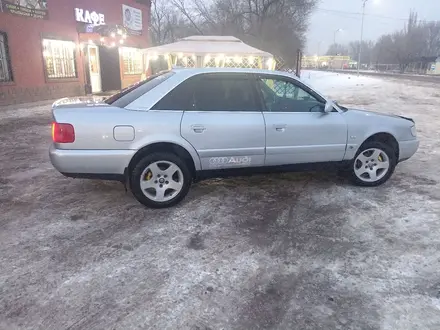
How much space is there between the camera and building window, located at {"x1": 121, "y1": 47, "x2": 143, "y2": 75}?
2054 cm

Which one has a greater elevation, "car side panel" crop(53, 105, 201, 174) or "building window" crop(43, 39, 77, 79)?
"building window" crop(43, 39, 77, 79)

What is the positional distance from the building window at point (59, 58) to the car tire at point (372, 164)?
1400 centimetres

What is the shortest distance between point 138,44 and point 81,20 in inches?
214

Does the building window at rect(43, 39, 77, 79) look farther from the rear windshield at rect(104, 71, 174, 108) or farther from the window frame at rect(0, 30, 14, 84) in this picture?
the rear windshield at rect(104, 71, 174, 108)

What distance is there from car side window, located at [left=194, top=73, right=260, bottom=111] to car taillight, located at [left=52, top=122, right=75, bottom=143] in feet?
4.55

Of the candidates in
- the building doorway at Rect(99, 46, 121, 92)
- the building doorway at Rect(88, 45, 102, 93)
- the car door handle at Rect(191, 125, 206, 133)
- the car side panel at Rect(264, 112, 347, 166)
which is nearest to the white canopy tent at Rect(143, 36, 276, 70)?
the building doorway at Rect(88, 45, 102, 93)

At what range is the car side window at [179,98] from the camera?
4133 millimetres

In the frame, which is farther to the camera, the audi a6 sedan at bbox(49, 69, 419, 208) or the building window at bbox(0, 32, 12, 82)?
the building window at bbox(0, 32, 12, 82)

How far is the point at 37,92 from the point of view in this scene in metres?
14.7

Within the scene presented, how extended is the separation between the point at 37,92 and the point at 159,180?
42.0ft

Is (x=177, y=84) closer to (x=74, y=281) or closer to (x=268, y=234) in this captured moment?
(x=268, y=234)

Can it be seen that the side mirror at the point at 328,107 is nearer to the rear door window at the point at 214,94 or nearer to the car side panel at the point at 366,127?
the car side panel at the point at 366,127

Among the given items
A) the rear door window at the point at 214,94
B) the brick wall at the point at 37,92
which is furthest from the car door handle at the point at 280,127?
the brick wall at the point at 37,92

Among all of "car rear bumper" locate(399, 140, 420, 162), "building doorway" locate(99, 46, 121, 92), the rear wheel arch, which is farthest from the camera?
"building doorway" locate(99, 46, 121, 92)
